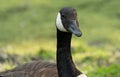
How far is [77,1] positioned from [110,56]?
31017 millimetres

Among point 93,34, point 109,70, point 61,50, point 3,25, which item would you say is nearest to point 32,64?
point 61,50

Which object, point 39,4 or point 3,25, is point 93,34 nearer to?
point 3,25

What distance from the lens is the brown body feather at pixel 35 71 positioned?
9758 mm

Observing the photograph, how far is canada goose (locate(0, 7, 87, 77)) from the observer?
29.6ft

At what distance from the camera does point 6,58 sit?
14688 millimetres

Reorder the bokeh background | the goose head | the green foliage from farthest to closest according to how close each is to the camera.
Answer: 1. the bokeh background
2. the green foliage
3. the goose head

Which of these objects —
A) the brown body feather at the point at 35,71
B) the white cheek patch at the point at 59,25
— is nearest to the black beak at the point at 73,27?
the white cheek patch at the point at 59,25

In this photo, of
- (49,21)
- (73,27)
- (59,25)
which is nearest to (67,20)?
(59,25)

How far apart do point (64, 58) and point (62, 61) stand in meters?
0.07

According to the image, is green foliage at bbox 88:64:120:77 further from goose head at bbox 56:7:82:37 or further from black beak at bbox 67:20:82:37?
black beak at bbox 67:20:82:37

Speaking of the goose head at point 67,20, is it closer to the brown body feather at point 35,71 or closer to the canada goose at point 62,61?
the canada goose at point 62,61

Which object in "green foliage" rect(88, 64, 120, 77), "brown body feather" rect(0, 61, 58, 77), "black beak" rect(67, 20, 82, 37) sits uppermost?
"black beak" rect(67, 20, 82, 37)

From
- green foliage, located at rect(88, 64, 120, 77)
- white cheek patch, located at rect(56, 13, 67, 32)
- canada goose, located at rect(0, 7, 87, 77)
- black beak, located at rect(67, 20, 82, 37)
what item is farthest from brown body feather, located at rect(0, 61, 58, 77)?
green foliage, located at rect(88, 64, 120, 77)

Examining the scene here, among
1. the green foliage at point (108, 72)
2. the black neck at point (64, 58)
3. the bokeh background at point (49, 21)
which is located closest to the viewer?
the black neck at point (64, 58)
